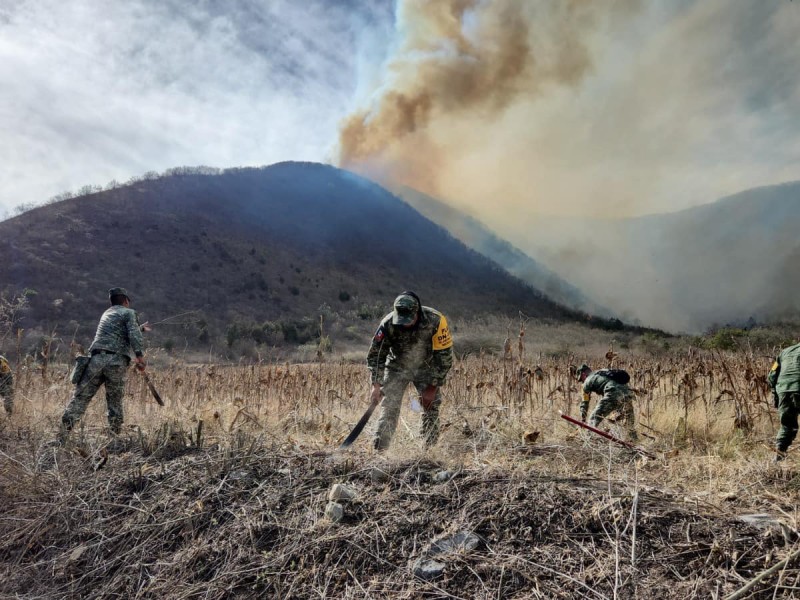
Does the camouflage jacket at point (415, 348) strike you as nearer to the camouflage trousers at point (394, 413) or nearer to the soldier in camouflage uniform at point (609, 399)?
the camouflage trousers at point (394, 413)

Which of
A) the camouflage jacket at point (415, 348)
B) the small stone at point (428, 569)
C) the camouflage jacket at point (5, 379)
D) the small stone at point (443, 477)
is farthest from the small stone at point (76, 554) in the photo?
the camouflage jacket at point (5, 379)

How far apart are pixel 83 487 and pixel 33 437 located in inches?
65.2

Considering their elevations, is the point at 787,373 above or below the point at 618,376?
above

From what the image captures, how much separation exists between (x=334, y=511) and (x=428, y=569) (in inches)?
31.8

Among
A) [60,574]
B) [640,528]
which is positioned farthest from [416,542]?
[60,574]

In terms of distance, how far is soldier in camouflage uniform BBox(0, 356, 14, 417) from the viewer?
640 centimetres

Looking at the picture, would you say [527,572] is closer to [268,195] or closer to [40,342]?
[40,342]

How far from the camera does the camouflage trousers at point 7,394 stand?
638 cm

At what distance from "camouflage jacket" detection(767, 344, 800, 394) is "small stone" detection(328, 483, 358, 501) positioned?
15.2 feet

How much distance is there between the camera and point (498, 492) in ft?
10.2

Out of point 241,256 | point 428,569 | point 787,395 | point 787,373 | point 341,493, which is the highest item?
point 241,256

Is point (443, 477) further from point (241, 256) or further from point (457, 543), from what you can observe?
point (241, 256)

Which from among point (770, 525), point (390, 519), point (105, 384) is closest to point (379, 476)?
point (390, 519)

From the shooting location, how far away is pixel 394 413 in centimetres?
506
